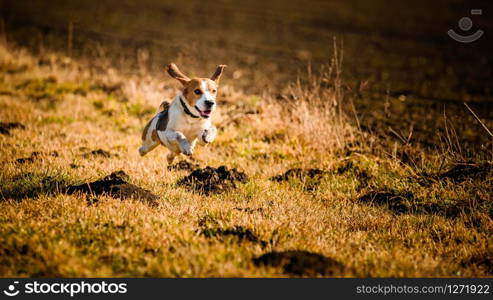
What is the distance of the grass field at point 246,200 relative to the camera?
3.67 metres

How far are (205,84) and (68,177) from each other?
2.13 meters

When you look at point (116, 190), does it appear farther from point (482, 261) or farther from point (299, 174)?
point (482, 261)

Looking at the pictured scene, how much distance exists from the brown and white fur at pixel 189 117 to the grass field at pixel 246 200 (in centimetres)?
60

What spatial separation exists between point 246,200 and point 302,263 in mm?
1934

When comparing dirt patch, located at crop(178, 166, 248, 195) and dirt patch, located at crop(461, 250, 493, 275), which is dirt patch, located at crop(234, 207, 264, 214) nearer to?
dirt patch, located at crop(178, 166, 248, 195)

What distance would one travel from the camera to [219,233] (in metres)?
4.24

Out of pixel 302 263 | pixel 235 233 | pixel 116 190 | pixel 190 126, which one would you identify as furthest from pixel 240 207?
pixel 302 263

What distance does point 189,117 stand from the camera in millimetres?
5594

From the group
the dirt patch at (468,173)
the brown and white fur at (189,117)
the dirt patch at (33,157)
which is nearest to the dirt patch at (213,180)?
the brown and white fur at (189,117)

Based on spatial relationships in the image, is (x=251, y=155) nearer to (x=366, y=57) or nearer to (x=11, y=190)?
(x=11, y=190)

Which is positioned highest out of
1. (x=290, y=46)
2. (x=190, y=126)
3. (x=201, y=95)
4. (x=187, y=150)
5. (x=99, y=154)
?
(x=290, y=46)

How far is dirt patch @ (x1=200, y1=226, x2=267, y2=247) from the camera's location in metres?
4.11

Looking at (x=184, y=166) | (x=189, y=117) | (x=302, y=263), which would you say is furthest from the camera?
(x=184, y=166)

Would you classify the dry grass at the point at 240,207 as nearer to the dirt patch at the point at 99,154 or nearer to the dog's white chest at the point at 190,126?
the dirt patch at the point at 99,154
